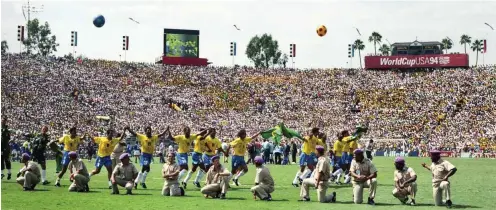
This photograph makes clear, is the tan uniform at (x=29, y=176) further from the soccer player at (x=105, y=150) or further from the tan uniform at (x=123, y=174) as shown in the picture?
the tan uniform at (x=123, y=174)

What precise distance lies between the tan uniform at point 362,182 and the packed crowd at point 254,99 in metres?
54.2

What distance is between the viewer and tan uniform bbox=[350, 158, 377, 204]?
803 inches

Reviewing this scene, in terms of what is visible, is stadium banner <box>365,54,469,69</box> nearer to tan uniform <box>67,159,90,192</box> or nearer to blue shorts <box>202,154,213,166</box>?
blue shorts <box>202,154,213,166</box>

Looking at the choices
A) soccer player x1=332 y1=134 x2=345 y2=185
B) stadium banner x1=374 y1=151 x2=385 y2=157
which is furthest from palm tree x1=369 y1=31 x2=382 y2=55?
soccer player x1=332 y1=134 x2=345 y2=185

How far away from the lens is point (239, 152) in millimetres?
26281

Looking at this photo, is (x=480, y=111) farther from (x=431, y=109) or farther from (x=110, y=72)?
(x=110, y=72)

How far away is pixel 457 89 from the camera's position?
92562 millimetres

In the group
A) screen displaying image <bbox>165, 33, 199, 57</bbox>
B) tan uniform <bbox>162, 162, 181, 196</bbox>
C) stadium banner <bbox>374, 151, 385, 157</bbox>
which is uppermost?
screen displaying image <bbox>165, 33, 199, 57</bbox>

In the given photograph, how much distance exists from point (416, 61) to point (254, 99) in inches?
1097

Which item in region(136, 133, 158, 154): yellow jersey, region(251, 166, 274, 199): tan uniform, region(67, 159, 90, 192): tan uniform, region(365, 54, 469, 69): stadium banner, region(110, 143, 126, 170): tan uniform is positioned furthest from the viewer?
region(365, 54, 469, 69): stadium banner

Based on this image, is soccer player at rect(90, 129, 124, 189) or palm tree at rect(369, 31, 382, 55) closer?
soccer player at rect(90, 129, 124, 189)

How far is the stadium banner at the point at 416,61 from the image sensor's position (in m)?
106

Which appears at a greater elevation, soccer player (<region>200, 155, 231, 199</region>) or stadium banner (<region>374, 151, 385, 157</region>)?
soccer player (<region>200, 155, 231, 199</region>)

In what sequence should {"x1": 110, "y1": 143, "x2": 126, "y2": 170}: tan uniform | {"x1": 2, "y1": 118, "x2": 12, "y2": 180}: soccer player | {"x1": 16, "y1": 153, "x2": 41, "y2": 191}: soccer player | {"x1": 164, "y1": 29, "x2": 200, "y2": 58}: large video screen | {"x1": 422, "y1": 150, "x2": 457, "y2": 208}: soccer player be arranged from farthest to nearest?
{"x1": 164, "y1": 29, "x2": 200, "y2": 58}: large video screen < {"x1": 2, "y1": 118, "x2": 12, "y2": 180}: soccer player < {"x1": 110, "y1": 143, "x2": 126, "y2": 170}: tan uniform < {"x1": 16, "y1": 153, "x2": 41, "y2": 191}: soccer player < {"x1": 422, "y1": 150, "x2": 457, "y2": 208}: soccer player
